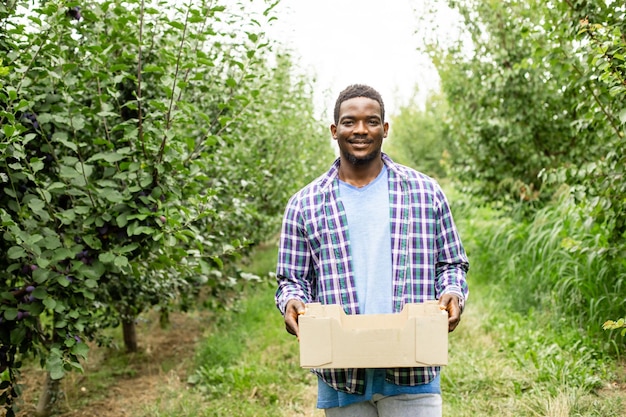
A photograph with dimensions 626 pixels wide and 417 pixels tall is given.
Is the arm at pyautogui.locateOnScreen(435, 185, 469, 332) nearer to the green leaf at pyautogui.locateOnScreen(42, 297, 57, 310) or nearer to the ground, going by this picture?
the green leaf at pyautogui.locateOnScreen(42, 297, 57, 310)

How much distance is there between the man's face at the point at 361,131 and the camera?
2.27m

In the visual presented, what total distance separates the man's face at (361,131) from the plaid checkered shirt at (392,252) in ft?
0.41

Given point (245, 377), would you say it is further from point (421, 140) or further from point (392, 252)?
point (421, 140)

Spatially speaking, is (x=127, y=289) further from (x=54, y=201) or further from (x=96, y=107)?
(x=96, y=107)

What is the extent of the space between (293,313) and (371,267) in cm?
31

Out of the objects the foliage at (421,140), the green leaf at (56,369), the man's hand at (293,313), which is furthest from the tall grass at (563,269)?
the foliage at (421,140)

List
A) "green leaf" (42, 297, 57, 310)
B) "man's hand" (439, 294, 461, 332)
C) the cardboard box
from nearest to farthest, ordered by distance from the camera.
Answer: the cardboard box, "man's hand" (439, 294, 461, 332), "green leaf" (42, 297, 57, 310)

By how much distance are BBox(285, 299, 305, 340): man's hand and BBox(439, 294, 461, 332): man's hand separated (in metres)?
0.46

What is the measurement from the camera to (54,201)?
3.48 m

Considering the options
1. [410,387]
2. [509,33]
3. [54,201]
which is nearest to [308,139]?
[509,33]

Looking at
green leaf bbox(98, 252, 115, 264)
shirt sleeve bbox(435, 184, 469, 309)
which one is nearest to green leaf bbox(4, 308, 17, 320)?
green leaf bbox(98, 252, 115, 264)

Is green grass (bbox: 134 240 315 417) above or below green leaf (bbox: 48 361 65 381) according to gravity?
below

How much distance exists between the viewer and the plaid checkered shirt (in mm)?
2191

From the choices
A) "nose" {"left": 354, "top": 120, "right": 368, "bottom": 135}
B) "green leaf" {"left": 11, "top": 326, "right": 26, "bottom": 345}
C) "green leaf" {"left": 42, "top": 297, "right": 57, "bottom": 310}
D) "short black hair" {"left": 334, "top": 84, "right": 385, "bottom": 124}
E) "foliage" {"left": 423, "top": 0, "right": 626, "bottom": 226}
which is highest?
"foliage" {"left": 423, "top": 0, "right": 626, "bottom": 226}
